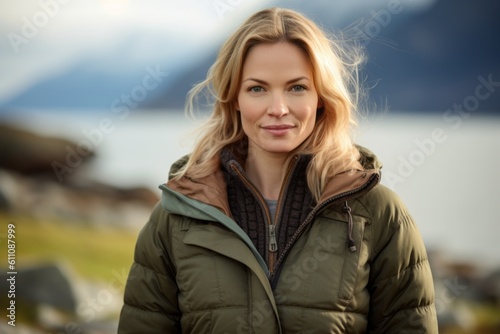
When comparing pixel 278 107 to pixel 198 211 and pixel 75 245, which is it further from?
pixel 75 245

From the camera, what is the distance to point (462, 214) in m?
3.24

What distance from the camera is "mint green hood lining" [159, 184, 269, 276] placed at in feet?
6.07

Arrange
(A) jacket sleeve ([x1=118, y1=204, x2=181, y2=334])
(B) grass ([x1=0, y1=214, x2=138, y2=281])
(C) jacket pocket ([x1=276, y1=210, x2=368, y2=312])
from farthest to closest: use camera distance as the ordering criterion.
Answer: (B) grass ([x1=0, y1=214, x2=138, y2=281]) → (A) jacket sleeve ([x1=118, y1=204, x2=181, y2=334]) → (C) jacket pocket ([x1=276, y1=210, x2=368, y2=312])

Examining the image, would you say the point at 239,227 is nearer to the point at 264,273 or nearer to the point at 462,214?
the point at 264,273

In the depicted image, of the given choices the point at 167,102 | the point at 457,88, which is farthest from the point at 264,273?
the point at 457,88

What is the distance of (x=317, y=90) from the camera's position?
1914mm

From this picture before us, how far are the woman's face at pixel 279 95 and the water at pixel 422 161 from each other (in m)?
1.34

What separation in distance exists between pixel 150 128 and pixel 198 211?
1375 millimetres

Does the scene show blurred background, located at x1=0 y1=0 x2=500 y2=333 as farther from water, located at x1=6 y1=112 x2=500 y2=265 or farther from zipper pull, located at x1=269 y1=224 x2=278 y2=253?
zipper pull, located at x1=269 y1=224 x2=278 y2=253

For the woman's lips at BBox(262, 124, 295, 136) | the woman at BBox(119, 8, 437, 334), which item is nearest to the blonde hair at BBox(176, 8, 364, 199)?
the woman at BBox(119, 8, 437, 334)

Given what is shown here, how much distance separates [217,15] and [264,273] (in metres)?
1.71

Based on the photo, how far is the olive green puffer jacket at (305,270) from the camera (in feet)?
5.91

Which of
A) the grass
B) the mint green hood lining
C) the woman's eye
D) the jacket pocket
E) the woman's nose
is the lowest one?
the grass

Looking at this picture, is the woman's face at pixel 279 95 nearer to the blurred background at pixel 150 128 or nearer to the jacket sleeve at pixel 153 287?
the jacket sleeve at pixel 153 287
